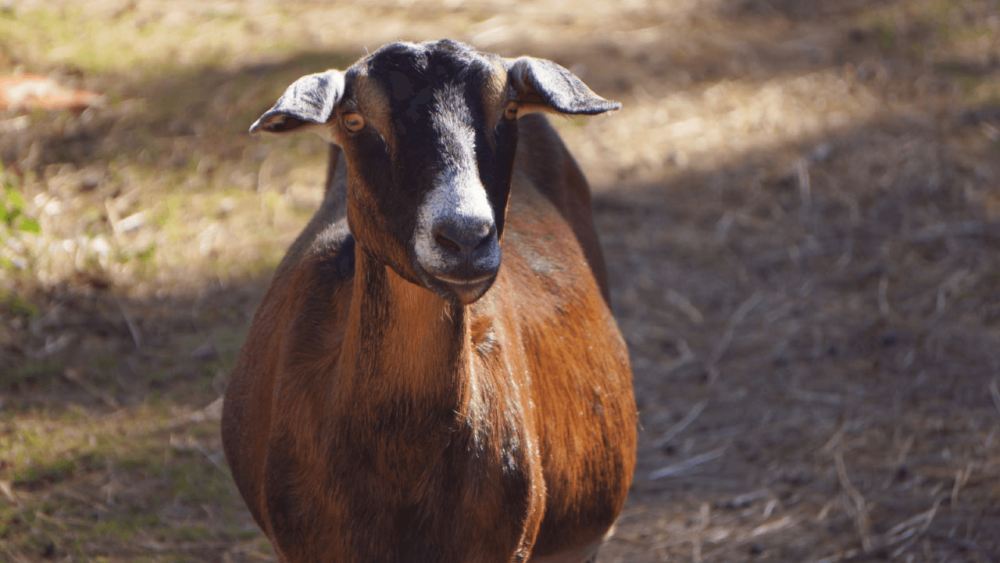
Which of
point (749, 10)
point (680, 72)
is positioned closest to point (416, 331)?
point (680, 72)

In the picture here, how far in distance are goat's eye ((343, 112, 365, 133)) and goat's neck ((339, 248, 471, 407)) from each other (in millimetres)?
387

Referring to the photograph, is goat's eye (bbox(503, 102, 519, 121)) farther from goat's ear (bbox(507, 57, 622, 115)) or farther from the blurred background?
the blurred background

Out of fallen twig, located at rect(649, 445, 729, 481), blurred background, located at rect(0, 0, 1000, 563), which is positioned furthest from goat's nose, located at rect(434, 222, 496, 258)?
fallen twig, located at rect(649, 445, 729, 481)

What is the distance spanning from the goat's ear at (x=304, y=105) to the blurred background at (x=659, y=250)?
8.58 ft

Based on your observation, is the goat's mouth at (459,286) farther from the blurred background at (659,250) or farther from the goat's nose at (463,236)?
the blurred background at (659,250)

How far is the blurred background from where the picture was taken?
4910 millimetres

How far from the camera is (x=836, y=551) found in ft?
15.3

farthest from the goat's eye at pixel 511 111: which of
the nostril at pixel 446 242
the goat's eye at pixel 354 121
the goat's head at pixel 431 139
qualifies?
the nostril at pixel 446 242

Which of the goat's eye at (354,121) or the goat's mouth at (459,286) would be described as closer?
the goat's mouth at (459,286)

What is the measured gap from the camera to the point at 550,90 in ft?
9.09

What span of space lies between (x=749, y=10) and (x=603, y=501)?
340 inches

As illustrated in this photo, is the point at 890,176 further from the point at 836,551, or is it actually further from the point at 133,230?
the point at 133,230

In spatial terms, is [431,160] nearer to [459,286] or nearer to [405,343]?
[459,286]

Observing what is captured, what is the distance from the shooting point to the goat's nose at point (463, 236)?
2441mm
